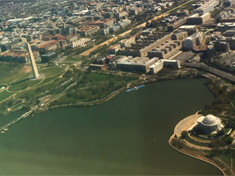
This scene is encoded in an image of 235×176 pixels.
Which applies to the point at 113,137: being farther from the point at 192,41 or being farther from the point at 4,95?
the point at 192,41

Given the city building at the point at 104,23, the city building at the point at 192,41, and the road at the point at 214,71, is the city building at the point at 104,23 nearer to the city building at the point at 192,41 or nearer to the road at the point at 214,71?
the city building at the point at 192,41

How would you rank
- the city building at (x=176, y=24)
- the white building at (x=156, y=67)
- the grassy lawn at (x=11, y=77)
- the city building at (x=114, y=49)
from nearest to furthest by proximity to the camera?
the white building at (x=156, y=67), the grassy lawn at (x=11, y=77), the city building at (x=114, y=49), the city building at (x=176, y=24)

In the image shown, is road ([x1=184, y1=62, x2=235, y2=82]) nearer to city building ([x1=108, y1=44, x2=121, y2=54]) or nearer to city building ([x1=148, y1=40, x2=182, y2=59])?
city building ([x1=148, y1=40, x2=182, y2=59])

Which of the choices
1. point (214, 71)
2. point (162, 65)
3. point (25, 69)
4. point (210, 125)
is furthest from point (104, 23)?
point (210, 125)

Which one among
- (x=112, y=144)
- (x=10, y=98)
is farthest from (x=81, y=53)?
(x=112, y=144)

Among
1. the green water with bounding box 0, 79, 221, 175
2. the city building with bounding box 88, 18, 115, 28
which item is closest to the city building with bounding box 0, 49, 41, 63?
the city building with bounding box 88, 18, 115, 28

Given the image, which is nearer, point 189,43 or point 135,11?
point 189,43

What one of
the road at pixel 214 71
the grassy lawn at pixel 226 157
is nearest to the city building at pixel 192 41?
the road at pixel 214 71

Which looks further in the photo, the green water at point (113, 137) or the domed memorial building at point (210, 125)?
the domed memorial building at point (210, 125)
